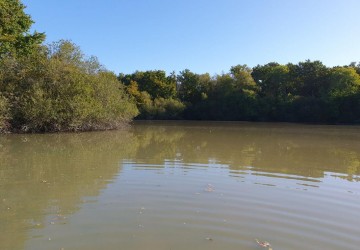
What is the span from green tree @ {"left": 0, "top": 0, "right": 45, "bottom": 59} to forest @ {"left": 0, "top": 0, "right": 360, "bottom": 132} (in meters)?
0.07

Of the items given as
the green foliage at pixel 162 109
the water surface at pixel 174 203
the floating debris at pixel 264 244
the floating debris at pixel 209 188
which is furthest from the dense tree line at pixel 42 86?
the green foliage at pixel 162 109

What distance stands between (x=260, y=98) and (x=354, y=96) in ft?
45.5

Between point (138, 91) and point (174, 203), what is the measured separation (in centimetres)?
5523

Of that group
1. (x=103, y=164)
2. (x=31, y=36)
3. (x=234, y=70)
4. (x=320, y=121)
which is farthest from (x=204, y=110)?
(x=103, y=164)

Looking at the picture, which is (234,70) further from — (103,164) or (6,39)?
(103,164)

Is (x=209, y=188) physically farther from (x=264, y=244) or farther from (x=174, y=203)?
(x=264, y=244)

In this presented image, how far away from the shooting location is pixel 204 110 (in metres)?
65.1

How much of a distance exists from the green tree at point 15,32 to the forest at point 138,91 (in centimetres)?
7

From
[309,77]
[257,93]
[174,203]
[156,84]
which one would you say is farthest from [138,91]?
[174,203]

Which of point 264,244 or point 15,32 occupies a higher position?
point 15,32

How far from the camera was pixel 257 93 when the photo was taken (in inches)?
2458

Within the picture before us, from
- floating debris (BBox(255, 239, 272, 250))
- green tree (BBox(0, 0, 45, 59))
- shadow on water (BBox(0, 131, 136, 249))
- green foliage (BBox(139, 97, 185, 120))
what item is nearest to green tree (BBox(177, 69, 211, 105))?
green foliage (BBox(139, 97, 185, 120))

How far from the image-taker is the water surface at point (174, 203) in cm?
583

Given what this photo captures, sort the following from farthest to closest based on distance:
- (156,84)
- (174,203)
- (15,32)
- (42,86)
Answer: (156,84) → (42,86) → (15,32) → (174,203)
